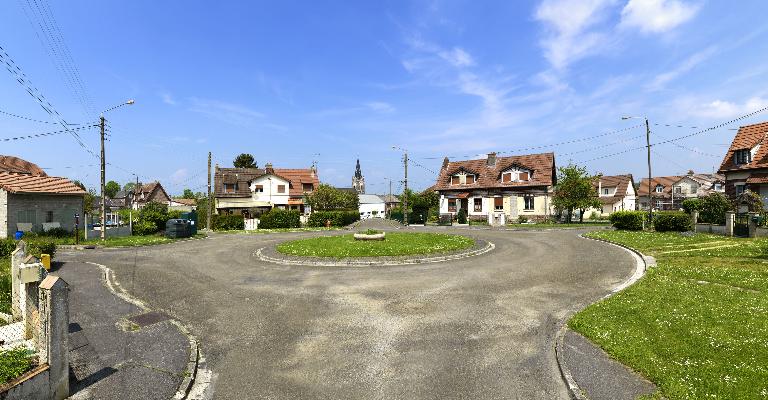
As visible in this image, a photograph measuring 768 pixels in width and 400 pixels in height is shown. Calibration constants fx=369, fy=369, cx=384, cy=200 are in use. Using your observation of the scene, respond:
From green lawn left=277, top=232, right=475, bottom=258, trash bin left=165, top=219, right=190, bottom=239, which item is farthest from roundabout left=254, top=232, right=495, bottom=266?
trash bin left=165, top=219, right=190, bottom=239

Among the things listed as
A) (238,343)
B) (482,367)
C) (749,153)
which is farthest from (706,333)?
(749,153)

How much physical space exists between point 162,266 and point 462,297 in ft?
48.0

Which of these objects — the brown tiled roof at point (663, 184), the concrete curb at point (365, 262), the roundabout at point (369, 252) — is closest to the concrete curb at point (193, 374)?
the concrete curb at point (365, 262)

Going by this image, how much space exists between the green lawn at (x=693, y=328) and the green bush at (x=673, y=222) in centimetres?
1633

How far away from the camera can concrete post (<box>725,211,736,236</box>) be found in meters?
26.0

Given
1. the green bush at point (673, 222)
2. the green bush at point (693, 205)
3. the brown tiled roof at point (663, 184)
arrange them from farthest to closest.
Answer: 1. the brown tiled roof at point (663, 184)
2. the green bush at point (693, 205)
3. the green bush at point (673, 222)

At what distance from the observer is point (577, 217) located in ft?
211

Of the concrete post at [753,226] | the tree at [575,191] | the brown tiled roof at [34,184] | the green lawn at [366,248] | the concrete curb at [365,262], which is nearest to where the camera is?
the concrete curb at [365,262]

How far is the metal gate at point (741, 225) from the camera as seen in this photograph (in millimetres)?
25453

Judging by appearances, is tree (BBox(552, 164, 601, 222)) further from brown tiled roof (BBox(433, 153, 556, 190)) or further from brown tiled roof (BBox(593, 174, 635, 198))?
brown tiled roof (BBox(593, 174, 635, 198))

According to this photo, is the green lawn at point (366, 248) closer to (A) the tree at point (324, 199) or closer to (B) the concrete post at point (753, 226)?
(B) the concrete post at point (753, 226)

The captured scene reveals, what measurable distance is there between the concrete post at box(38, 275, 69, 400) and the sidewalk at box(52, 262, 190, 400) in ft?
1.15

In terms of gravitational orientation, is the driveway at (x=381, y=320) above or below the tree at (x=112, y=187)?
below

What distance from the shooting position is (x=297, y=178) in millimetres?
61125
